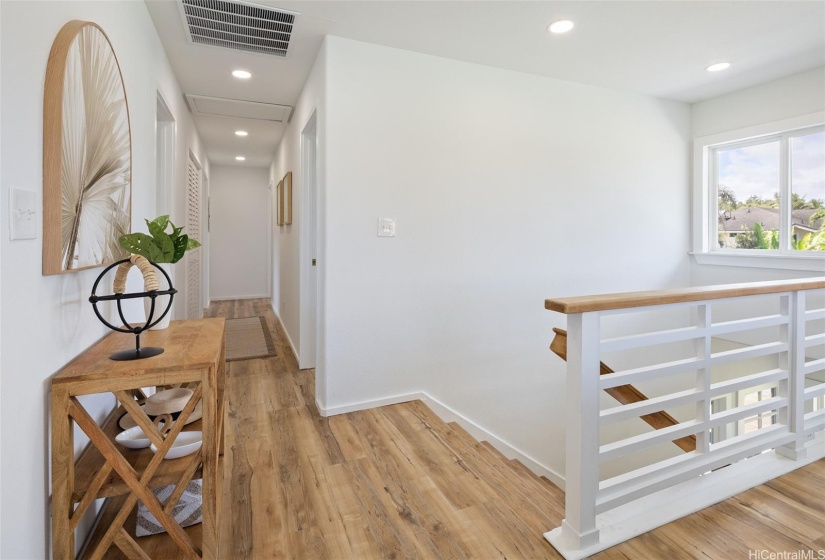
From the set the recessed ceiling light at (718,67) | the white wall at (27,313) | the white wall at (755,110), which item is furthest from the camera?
the white wall at (755,110)

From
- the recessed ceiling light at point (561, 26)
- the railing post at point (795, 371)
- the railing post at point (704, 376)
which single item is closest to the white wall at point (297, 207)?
the recessed ceiling light at point (561, 26)

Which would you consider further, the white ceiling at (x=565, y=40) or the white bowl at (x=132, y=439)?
the white ceiling at (x=565, y=40)

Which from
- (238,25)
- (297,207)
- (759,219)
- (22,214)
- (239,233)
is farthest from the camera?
(239,233)

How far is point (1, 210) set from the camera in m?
0.92

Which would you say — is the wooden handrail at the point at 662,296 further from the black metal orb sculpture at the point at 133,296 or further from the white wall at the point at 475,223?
the white wall at the point at 475,223

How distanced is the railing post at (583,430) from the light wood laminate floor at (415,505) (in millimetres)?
102

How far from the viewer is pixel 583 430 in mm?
1479

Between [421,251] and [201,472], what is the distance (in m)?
1.84

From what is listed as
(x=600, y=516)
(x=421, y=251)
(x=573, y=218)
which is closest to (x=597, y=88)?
(x=573, y=218)

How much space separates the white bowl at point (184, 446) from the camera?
1.32m

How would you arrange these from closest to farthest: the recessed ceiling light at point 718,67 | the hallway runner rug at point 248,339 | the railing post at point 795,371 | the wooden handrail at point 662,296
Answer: the wooden handrail at point 662,296 < the railing post at point 795,371 < the recessed ceiling light at point 718,67 < the hallway runner rug at point 248,339

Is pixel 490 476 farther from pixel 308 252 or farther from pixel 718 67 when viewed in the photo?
pixel 718 67

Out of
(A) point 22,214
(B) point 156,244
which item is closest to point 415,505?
(B) point 156,244

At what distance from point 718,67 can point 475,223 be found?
7.00 ft
